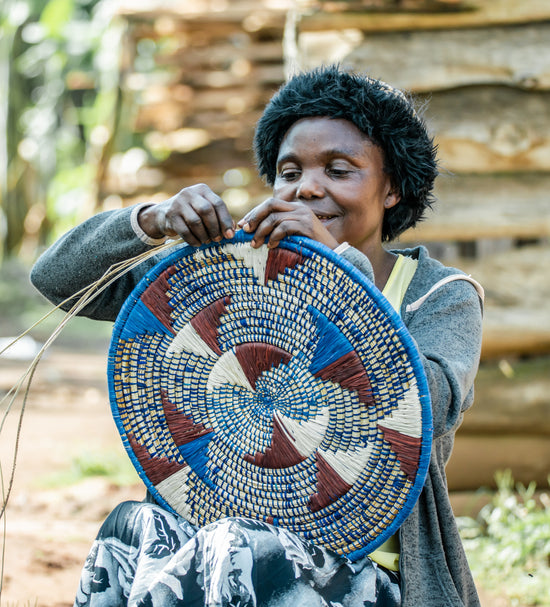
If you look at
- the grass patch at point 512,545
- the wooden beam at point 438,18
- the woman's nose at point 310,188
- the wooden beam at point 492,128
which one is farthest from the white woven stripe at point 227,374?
the wooden beam at point 438,18

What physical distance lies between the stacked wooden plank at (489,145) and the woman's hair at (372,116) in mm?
1618

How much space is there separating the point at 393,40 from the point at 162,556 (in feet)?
9.84

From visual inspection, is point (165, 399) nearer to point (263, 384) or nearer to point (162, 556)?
point (263, 384)

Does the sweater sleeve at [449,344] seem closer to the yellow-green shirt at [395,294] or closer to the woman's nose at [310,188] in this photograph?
the yellow-green shirt at [395,294]

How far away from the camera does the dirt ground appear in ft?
9.81

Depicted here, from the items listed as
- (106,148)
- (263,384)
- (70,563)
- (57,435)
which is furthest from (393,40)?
(106,148)

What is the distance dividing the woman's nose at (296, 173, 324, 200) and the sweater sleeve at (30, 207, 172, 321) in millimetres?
425

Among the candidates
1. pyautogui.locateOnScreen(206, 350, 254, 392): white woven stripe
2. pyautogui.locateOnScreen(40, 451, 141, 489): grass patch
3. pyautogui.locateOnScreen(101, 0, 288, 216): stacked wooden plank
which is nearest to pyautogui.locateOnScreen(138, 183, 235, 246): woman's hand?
pyautogui.locateOnScreen(206, 350, 254, 392): white woven stripe

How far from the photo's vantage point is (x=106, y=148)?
8625mm

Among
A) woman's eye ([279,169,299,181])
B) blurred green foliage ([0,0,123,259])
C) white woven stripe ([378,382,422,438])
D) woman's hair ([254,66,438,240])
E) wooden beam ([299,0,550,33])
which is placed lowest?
white woven stripe ([378,382,422,438])

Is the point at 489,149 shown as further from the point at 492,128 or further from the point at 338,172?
the point at 338,172

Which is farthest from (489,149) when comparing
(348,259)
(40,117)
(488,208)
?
(40,117)

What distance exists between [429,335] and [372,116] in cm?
63

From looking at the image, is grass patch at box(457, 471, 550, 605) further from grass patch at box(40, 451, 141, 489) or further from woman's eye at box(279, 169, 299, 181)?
grass patch at box(40, 451, 141, 489)
